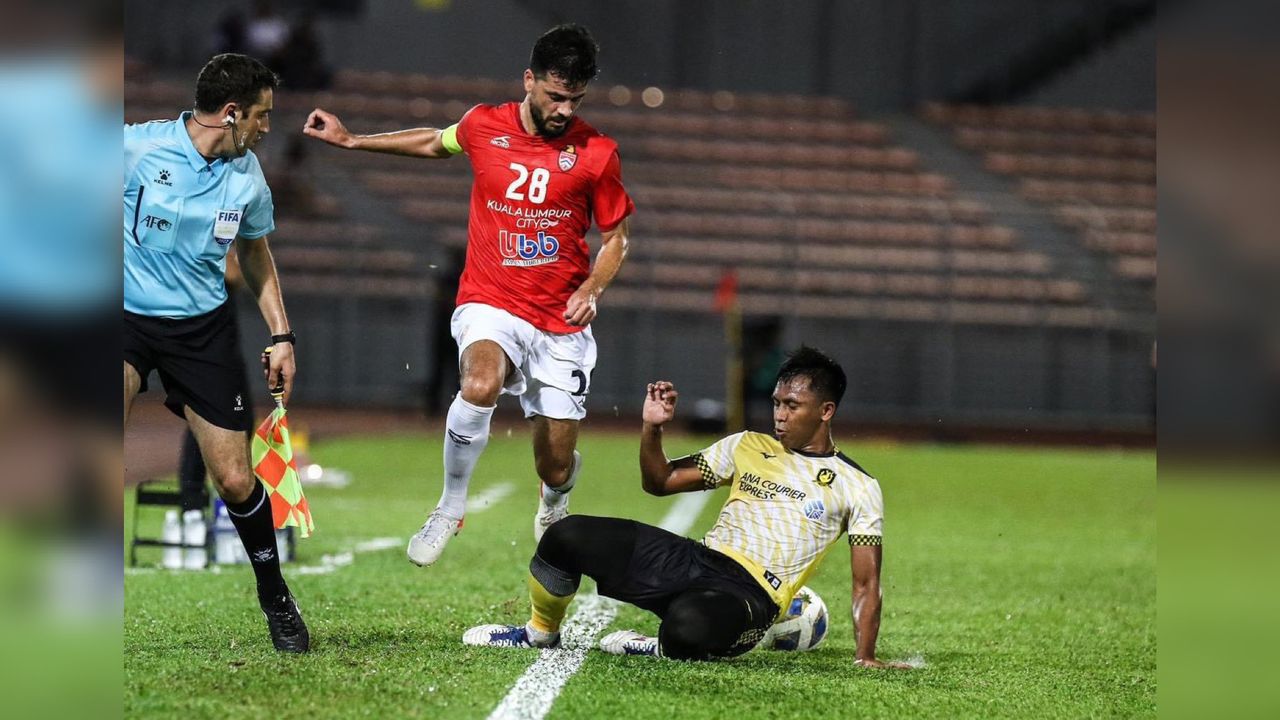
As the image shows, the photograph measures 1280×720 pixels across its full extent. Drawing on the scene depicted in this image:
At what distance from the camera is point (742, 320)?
2305 cm

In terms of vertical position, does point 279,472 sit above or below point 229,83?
below

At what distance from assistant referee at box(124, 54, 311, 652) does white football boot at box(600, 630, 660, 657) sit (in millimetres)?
1216

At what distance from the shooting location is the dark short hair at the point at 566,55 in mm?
6402

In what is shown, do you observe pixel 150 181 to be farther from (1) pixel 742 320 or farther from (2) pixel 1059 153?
(2) pixel 1059 153

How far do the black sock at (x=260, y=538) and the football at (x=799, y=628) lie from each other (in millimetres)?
2043

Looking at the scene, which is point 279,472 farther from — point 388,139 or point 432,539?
point 388,139

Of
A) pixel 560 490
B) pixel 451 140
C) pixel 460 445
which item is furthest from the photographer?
pixel 560 490

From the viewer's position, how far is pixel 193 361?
218 inches

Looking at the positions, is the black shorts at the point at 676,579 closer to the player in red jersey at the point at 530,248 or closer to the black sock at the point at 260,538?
the player in red jersey at the point at 530,248

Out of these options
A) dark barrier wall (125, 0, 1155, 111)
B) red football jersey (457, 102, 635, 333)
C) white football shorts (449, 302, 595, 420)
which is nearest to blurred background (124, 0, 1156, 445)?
dark barrier wall (125, 0, 1155, 111)

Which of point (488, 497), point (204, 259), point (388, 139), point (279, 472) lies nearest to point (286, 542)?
point (279, 472)

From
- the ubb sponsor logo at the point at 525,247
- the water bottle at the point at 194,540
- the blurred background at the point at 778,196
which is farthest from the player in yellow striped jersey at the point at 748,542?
the blurred background at the point at 778,196

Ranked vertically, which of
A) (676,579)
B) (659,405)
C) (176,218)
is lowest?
(676,579)

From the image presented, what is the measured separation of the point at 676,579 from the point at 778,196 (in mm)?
19332
